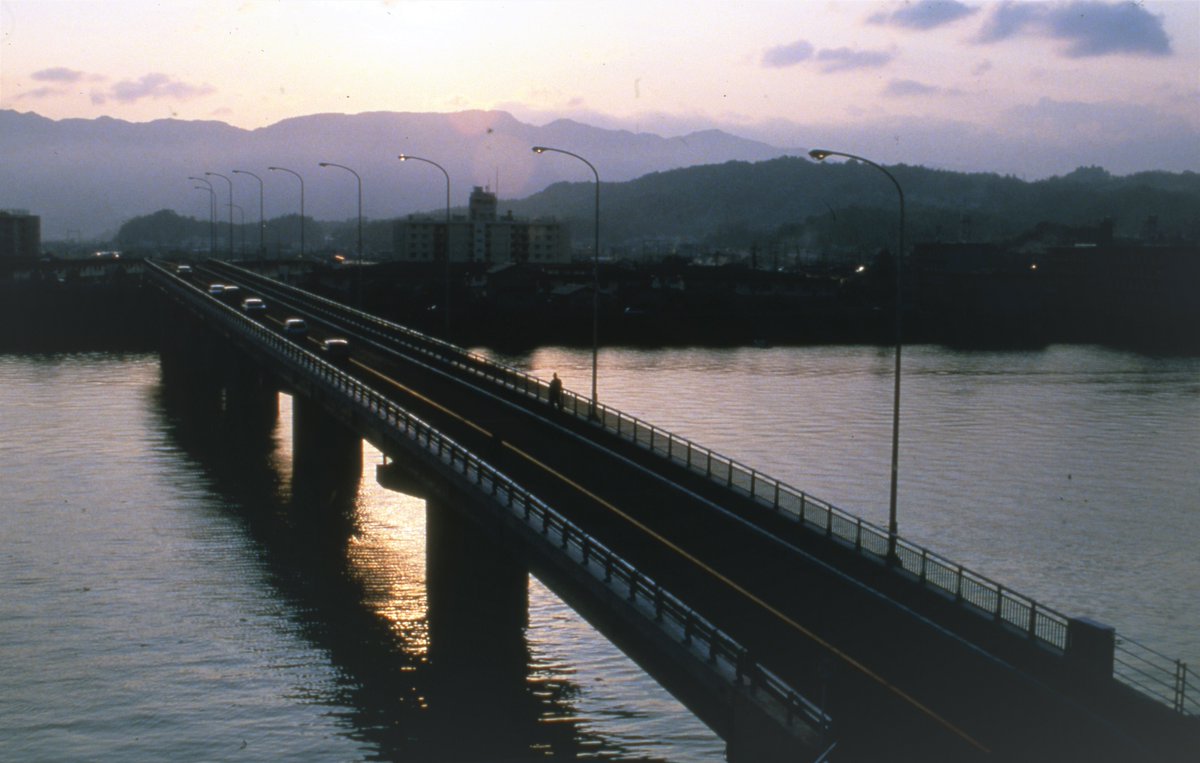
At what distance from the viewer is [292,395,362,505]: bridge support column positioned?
56.5m

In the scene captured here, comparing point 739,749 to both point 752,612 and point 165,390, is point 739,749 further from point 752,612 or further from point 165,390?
point 165,390

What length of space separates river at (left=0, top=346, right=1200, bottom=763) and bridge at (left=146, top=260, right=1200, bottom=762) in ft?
13.2

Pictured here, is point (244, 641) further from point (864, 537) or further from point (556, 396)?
point (864, 537)

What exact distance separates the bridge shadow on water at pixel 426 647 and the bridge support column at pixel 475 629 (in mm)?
36

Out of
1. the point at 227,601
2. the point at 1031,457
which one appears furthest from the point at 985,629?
the point at 1031,457

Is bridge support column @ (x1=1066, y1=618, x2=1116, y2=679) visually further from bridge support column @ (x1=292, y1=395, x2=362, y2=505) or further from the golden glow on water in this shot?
bridge support column @ (x1=292, y1=395, x2=362, y2=505)

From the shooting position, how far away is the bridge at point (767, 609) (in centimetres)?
1817

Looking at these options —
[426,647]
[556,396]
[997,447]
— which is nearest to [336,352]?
[556,396]

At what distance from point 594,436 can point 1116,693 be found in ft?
79.3

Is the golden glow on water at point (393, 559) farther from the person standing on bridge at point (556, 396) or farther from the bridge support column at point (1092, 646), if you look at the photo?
the bridge support column at point (1092, 646)

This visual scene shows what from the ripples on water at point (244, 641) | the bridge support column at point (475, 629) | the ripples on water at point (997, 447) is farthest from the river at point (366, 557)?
the bridge support column at point (475, 629)

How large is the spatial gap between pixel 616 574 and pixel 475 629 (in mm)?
11184

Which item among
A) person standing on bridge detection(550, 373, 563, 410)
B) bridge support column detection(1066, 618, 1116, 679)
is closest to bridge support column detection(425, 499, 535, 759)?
bridge support column detection(1066, 618, 1116, 679)

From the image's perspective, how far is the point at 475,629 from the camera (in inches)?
1330
